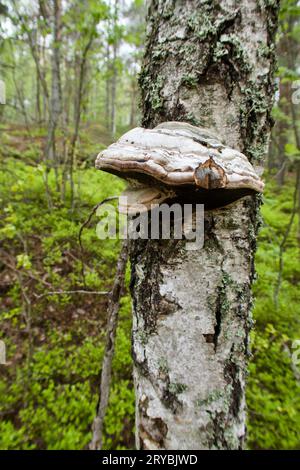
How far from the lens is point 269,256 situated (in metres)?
4.52

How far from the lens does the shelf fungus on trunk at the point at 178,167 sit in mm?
759

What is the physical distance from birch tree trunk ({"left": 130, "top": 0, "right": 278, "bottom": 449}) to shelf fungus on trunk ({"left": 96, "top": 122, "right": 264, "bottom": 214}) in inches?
5.7

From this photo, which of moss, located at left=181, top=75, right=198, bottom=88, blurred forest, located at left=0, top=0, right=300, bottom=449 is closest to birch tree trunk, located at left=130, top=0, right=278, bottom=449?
moss, located at left=181, top=75, right=198, bottom=88

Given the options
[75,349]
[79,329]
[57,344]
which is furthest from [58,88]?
[75,349]

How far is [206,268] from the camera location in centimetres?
97

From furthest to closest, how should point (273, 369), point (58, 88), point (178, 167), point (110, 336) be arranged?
point (58, 88)
point (273, 369)
point (110, 336)
point (178, 167)

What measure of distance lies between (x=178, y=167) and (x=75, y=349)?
310cm

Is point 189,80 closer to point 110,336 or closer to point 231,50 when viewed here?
point 231,50

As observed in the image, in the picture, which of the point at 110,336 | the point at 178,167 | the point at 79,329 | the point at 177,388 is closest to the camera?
the point at 178,167

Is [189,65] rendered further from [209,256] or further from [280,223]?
[280,223]

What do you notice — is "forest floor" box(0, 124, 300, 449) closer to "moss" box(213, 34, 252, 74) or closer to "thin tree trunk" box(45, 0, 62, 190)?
"moss" box(213, 34, 252, 74)

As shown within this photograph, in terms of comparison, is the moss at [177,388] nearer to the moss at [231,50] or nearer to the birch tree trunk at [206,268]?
the birch tree trunk at [206,268]

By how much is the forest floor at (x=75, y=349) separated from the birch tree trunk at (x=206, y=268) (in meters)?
0.90

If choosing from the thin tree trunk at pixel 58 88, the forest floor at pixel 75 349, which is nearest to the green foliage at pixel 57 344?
the forest floor at pixel 75 349
